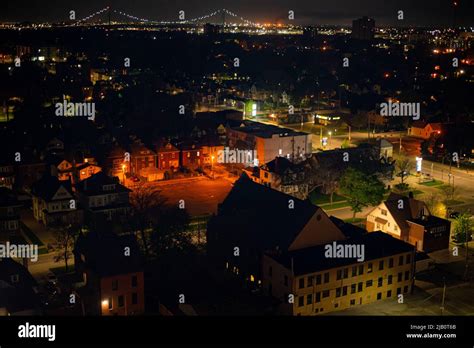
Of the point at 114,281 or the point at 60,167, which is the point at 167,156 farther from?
the point at 114,281

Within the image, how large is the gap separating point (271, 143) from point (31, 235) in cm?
685

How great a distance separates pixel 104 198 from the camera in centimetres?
1059

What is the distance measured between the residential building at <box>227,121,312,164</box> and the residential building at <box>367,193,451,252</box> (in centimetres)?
492

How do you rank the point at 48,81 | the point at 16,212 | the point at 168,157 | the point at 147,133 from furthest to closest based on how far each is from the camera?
the point at 48,81 < the point at 147,133 < the point at 168,157 < the point at 16,212

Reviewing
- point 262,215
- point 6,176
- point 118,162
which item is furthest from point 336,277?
point 6,176

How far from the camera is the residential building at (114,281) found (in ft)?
21.5

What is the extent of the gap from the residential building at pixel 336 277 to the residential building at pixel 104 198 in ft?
12.8

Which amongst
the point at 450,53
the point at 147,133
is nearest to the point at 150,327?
the point at 147,133

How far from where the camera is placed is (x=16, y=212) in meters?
10.0

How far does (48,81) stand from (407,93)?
50.4 feet

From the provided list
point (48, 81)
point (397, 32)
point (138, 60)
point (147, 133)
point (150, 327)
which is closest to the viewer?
point (150, 327)

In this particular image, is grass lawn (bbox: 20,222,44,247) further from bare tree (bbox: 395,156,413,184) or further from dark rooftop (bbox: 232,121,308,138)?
bare tree (bbox: 395,156,413,184)

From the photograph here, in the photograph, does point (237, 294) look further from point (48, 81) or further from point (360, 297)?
point (48, 81)

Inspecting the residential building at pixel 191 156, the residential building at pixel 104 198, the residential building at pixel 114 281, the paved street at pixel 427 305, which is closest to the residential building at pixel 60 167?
the residential building at pixel 104 198
